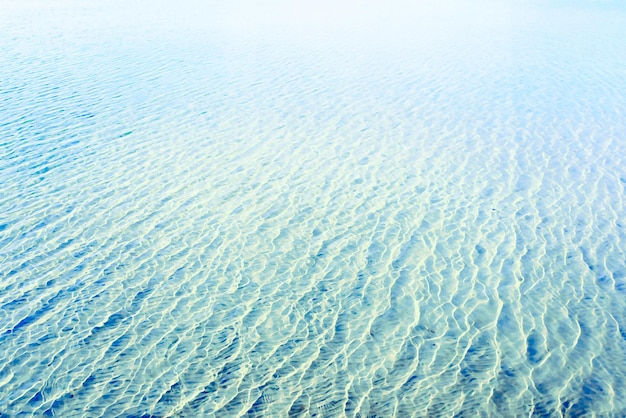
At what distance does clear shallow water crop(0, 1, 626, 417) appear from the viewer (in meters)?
5.04

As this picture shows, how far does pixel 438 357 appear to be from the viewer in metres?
5.32

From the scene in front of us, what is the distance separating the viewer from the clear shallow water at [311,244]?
198 inches

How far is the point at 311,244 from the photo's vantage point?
7.03 m

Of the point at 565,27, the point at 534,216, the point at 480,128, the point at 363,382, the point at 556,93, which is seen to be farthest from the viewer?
the point at 565,27

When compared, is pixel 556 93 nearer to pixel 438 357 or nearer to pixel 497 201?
pixel 497 201

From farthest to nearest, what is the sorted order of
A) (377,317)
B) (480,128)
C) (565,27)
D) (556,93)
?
(565,27)
(556,93)
(480,128)
(377,317)

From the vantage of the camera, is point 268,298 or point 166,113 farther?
point 166,113

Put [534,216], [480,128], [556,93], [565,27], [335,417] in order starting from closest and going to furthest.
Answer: [335,417] < [534,216] < [480,128] < [556,93] < [565,27]

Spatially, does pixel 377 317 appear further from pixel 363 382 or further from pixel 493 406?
pixel 493 406

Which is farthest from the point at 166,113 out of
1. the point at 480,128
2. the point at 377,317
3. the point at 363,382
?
the point at 363,382

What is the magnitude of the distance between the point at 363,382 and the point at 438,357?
81cm

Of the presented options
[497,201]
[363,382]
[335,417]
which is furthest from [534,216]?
[335,417]

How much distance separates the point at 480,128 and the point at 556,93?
345 centimetres

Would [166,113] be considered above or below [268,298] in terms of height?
below
